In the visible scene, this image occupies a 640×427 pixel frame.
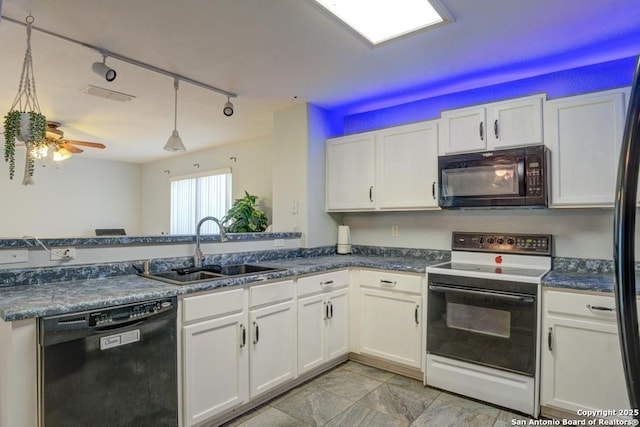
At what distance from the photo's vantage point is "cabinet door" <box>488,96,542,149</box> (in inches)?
97.0

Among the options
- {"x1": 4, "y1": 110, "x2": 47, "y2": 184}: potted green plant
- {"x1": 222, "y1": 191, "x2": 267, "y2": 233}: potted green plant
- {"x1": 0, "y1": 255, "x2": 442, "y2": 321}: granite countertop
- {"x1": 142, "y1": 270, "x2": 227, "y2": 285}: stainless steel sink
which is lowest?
{"x1": 142, "y1": 270, "x2": 227, "y2": 285}: stainless steel sink

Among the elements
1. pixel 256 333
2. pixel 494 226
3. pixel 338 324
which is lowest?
pixel 338 324

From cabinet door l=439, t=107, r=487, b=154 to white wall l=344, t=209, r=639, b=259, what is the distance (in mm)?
585

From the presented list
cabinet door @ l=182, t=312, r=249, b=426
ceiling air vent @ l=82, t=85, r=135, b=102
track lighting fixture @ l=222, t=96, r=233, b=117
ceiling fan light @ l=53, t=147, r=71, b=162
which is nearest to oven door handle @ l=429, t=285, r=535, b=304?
cabinet door @ l=182, t=312, r=249, b=426

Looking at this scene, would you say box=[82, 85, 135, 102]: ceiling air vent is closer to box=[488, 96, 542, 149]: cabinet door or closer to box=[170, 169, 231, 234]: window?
box=[170, 169, 231, 234]: window

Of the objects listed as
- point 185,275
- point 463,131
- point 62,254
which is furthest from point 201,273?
point 463,131

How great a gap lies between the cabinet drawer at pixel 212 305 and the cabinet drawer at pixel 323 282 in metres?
0.55

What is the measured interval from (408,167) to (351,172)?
0.57m

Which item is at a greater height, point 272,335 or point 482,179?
point 482,179

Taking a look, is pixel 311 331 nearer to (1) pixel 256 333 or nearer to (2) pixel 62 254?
(1) pixel 256 333

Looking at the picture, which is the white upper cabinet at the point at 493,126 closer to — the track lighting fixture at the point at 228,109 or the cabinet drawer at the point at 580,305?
the cabinet drawer at the point at 580,305

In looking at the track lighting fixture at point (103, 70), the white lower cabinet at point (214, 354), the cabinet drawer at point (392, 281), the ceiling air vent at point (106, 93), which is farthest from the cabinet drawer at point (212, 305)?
the ceiling air vent at point (106, 93)

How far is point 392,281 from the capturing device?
2.81 meters

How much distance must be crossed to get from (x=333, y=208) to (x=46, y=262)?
7.50 feet
